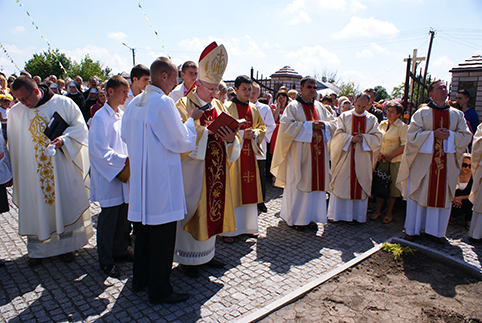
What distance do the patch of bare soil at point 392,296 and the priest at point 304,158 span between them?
1.45 metres

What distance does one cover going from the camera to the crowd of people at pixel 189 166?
2.98 meters

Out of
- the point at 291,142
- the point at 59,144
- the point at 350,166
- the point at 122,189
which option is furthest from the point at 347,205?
the point at 59,144

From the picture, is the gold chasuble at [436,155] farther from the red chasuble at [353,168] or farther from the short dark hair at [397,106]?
the short dark hair at [397,106]

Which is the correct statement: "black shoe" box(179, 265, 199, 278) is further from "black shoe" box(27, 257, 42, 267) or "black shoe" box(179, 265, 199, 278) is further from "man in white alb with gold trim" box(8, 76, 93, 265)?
"black shoe" box(27, 257, 42, 267)

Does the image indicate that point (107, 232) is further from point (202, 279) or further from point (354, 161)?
point (354, 161)

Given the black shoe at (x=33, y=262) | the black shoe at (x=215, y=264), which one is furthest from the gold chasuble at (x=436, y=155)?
the black shoe at (x=33, y=262)

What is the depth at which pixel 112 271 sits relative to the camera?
12.0 ft

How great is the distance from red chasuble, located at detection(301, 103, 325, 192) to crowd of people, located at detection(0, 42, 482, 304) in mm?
17

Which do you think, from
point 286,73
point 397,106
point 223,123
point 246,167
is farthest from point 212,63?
point 286,73

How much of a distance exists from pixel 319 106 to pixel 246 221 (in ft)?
7.64


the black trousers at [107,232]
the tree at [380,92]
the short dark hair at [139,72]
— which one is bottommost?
the black trousers at [107,232]

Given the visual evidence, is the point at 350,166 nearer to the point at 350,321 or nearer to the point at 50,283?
the point at 350,321

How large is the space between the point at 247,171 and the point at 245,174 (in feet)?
0.19

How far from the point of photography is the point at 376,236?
5.27 m
